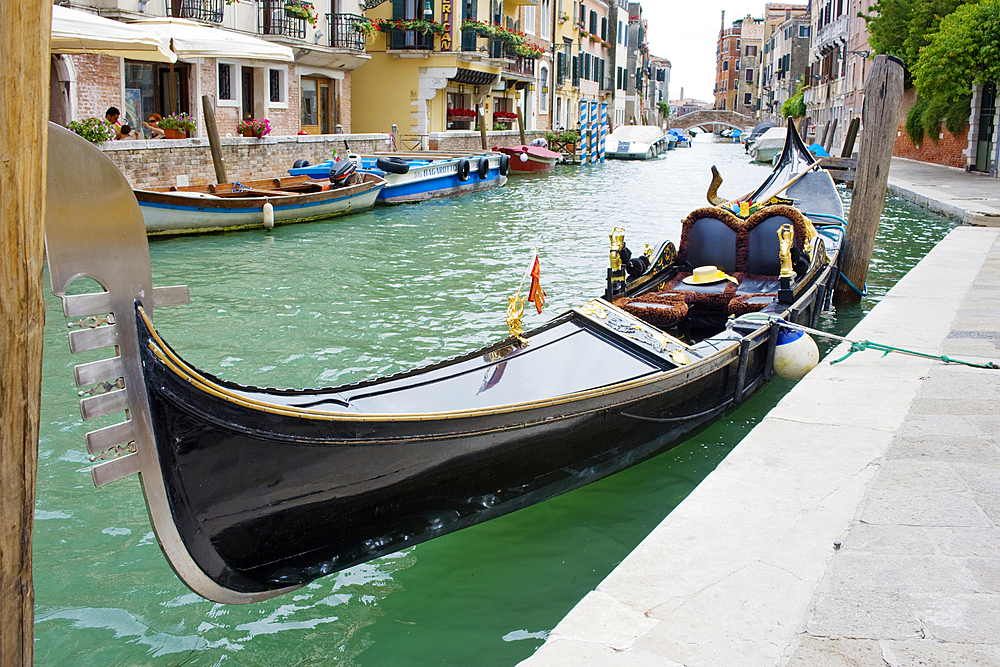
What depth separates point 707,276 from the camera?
17.4ft

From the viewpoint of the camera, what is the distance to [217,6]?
13992 mm

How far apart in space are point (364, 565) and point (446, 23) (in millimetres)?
20021

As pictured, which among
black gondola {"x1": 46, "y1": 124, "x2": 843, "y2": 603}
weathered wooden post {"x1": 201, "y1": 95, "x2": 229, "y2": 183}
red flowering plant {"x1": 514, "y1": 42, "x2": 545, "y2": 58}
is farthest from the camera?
red flowering plant {"x1": 514, "y1": 42, "x2": 545, "y2": 58}

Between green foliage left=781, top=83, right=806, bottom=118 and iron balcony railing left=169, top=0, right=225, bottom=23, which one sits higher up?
green foliage left=781, top=83, right=806, bottom=118

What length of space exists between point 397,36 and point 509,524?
19221mm

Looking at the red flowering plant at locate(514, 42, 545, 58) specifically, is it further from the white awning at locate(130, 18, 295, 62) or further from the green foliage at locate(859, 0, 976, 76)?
the white awning at locate(130, 18, 295, 62)

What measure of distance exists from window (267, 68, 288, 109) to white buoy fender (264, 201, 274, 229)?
5738mm

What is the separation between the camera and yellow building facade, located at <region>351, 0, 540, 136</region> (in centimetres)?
2091


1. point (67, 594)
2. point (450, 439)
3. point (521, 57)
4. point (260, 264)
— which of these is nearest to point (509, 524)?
point (450, 439)

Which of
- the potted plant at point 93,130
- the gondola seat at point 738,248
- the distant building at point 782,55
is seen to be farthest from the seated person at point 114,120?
the distant building at point 782,55

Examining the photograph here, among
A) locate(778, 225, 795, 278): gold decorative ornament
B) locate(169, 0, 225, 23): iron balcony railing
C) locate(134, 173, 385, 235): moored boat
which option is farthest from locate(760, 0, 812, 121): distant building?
locate(778, 225, 795, 278): gold decorative ornament

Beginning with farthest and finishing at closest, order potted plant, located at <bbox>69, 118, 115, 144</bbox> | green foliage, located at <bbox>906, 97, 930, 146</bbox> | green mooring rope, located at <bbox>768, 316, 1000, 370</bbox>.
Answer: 1. green foliage, located at <bbox>906, 97, 930, 146</bbox>
2. potted plant, located at <bbox>69, 118, 115, 144</bbox>
3. green mooring rope, located at <bbox>768, 316, 1000, 370</bbox>

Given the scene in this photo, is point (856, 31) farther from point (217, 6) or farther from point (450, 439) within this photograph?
point (450, 439)

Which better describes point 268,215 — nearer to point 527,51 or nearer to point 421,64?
point 421,64
